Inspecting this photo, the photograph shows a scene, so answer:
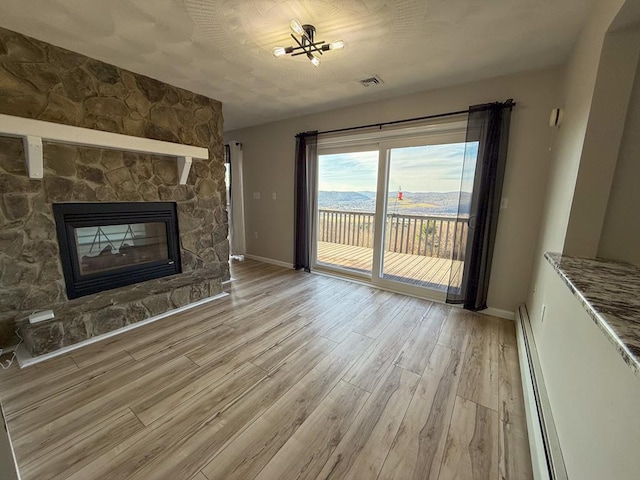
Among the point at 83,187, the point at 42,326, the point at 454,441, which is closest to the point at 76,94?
the point at 83,187

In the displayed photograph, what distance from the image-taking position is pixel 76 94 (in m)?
2.21

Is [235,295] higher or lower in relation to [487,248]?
lower

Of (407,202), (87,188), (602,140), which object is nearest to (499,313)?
(407,202)

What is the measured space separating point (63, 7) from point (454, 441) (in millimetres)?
3394

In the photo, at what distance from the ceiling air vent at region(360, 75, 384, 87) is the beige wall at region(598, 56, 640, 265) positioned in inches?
71.0

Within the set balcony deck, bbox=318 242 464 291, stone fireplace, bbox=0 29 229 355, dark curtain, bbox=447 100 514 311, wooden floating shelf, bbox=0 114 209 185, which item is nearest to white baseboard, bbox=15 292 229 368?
stone fireplace, bbox=0 29 229 355

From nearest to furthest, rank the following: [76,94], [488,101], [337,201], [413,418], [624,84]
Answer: [624,84] < [413,418] < [76,94] < [488,101] < [337,201]

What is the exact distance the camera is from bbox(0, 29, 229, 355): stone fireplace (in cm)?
196

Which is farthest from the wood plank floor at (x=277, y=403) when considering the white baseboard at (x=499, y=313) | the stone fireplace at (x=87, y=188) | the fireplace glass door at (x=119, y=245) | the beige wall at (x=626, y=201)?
the beige wall at (x=626, y=201)

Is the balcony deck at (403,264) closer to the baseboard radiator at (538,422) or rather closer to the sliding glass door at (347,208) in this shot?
the sliding glass door at (347,208)

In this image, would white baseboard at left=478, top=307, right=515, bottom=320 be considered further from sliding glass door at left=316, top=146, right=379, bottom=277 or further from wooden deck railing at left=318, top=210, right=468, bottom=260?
sliding glass door at left=316, top=146, right=379, bottom=277

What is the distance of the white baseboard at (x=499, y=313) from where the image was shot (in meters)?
2.66

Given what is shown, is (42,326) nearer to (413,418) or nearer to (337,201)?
(413,418)

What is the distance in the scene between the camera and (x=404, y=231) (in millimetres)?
3854
